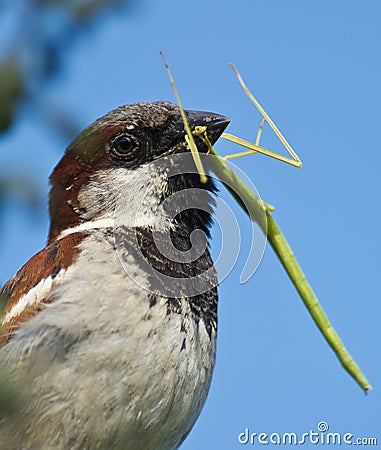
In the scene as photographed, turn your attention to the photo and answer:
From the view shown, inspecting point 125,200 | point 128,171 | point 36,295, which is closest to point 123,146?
point 128,171

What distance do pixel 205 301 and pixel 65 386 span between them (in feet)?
3.27

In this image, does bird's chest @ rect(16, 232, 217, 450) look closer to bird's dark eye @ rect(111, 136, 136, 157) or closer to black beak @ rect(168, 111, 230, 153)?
bird's dark eye @ rect(111, 136, 136, 157)

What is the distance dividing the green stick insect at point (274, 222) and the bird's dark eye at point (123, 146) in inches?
14.1

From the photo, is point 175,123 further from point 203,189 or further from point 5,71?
point 5,71

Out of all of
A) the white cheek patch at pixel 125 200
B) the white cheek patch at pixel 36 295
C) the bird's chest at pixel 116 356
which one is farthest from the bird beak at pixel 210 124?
the white cheek patch at pixel 36 295

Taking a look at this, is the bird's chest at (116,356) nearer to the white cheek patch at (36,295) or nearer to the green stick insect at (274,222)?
the white cheek patch at (36,295)

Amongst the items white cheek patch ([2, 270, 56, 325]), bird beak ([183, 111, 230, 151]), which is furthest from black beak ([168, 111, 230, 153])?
white cheek patch ([2, 270, 56, 325])

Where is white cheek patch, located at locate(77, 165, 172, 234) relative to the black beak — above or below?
below

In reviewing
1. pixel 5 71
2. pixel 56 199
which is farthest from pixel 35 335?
pixel 5 71

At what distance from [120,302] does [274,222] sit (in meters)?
0.90

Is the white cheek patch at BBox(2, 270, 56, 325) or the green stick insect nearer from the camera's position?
the green stick insect

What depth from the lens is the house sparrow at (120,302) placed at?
10.8 feet

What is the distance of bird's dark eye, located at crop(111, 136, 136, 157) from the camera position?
3.97 m

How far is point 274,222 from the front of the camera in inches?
140
